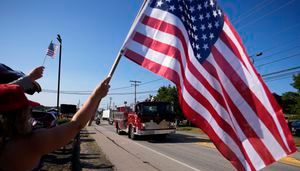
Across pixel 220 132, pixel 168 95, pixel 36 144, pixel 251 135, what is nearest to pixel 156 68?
pixel 220 132

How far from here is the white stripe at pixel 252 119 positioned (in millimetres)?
3980

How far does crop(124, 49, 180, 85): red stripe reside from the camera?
4.35 m

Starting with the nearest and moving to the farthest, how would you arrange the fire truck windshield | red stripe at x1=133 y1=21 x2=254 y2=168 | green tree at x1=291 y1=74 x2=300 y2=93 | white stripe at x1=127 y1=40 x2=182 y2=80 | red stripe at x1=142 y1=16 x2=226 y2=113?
1. red stripe at x1=133 y1=21 x2=254 y2=168
2. red stripe at x1=142 y1=16 x2=226 y2=113
3. white stripe at x1=127 y1=40 x2=182 y2=80
4. the fire truck windshield
5. green tree at x1=291 y1=74 x2=300 y2=93

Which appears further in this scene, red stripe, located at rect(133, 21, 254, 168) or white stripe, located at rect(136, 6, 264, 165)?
red stripe, located at rect(133, 21, 254, 168)

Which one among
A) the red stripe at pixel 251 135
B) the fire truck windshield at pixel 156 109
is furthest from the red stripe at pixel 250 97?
the fire truck windshield at pixel 156 109

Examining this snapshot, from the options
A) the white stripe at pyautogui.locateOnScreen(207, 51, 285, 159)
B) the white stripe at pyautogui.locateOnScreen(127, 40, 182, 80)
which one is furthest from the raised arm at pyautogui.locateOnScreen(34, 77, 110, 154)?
the white stripe at pyautogui.locateOnScreen(207, 51, 285, 159)

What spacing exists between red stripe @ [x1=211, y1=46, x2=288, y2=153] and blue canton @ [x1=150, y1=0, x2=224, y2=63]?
23cm

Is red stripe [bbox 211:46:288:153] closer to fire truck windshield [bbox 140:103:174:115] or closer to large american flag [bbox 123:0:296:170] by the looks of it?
large american flag [bbox 123:0:296:170]

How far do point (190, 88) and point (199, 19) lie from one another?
2.87ft

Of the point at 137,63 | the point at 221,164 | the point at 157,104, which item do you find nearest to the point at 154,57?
the point at 137,63

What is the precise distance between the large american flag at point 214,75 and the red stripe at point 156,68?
12 mm

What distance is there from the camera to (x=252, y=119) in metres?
4.12

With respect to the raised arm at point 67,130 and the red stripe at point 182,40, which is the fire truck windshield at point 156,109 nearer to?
the red stripe at point 182,40

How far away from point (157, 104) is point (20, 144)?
23431 millimetres
